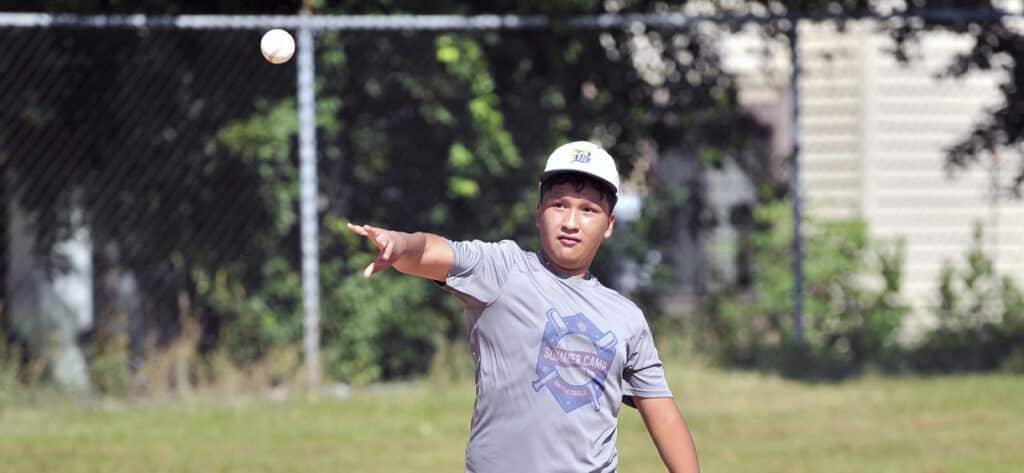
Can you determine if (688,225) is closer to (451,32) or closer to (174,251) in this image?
(451,32)

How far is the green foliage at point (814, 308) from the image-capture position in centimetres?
1099

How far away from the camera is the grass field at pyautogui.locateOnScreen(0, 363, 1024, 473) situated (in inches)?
305

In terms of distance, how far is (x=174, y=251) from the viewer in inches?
403

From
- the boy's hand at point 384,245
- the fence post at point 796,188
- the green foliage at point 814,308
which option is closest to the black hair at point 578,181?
the boy's hand at point 384,245

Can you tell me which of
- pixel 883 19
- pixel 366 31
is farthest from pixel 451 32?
pixel 883 19

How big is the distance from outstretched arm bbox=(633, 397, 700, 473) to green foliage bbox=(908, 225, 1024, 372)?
7.09m

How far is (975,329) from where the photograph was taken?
1118cm

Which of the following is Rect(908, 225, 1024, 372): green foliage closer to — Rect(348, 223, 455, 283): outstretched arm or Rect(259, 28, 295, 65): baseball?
Rect(259, 28, 295, 65): baseball

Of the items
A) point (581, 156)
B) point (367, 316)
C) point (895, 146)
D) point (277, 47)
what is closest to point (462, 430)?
point (367, 316)

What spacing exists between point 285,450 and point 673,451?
4112 millimetres

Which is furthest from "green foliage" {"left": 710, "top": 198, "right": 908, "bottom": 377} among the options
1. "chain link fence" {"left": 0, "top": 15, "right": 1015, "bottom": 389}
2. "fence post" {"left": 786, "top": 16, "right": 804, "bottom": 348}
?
"chain link fence" {"left": 0, "top": 15, "right": 1015, "bottom": 389}

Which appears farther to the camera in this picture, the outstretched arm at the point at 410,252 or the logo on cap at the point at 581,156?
the logo on cap at the point at 581,156

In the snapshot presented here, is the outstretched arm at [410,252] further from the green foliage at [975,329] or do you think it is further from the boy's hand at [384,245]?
the green foliage at [975,329]

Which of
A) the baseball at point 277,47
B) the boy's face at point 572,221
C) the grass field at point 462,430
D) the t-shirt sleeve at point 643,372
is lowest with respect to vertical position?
the grass field at point 462,430
